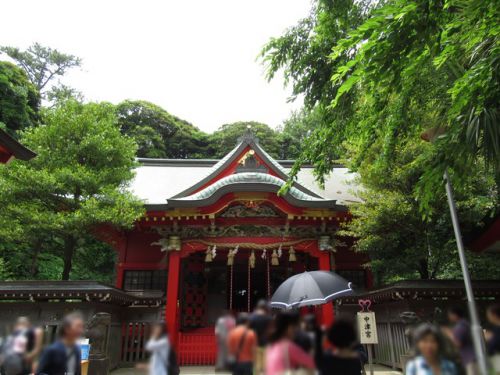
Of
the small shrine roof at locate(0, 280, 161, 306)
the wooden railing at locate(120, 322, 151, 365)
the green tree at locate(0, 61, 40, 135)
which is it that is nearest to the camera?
the small shrine roof at locate(0, 280, 161, 306)

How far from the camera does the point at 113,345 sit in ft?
34.2

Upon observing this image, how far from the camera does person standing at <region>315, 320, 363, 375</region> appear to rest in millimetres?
1596

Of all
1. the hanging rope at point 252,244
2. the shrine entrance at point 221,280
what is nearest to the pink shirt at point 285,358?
the hanging rope at point 252,244

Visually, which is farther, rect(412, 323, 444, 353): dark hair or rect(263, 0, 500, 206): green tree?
rect(263, 0, 500, 206): green tree

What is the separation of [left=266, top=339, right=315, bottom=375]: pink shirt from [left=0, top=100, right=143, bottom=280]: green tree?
9.68 meters

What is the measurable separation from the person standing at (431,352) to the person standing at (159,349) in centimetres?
111

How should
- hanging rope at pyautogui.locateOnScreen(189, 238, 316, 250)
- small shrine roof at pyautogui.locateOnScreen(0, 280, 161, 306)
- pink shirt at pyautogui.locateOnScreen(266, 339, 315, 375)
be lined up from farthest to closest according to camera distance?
1. hanging rope at pyautogui.locateOnScreen(189, 238, 316, 250)
2. small shrine roof at pyautogui.locateOnScreen(0, 280, 161, 306)
3. pink shirt at pyautogui.locateOnScreen(266, 339, 315, 375)

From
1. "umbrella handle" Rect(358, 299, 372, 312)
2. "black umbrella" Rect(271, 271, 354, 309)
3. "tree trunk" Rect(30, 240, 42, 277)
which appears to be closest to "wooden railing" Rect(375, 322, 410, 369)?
"umbrella handle" Rect(358, 299, 372, 312)

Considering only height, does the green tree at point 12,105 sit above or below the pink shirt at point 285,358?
above

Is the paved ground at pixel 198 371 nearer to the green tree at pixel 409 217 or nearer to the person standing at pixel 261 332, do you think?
the green tree at pixel 409 217

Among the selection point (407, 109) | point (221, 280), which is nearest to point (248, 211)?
point (221, 280)

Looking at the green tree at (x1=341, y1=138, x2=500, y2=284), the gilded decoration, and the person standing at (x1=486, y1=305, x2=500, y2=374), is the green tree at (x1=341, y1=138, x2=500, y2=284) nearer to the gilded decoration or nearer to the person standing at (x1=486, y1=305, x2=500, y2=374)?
the gilded decoration

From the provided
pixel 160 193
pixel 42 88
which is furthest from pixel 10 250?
pixel 42 88

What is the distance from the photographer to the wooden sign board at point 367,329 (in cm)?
742
